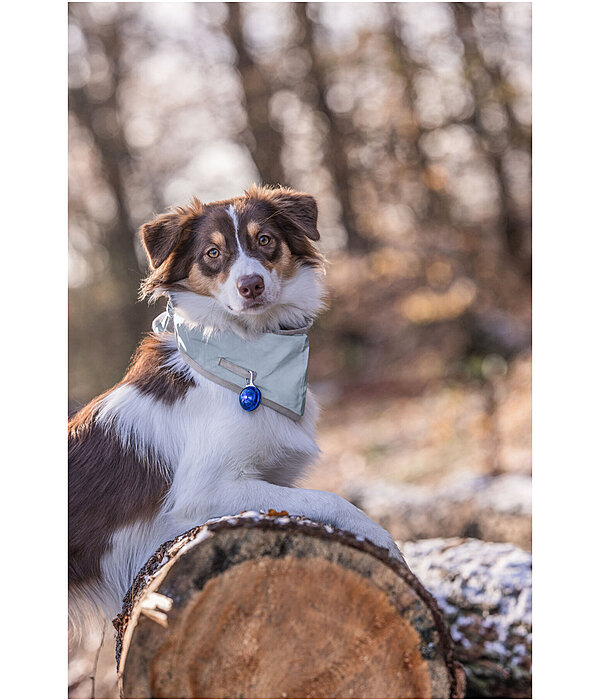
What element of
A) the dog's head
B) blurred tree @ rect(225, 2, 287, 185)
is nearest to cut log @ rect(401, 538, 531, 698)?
the dog's head

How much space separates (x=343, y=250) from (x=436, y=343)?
7.87ft

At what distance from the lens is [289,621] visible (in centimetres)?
223

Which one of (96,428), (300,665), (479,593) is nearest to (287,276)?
(96,428)

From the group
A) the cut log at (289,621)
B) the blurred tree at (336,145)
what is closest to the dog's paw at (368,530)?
the cut log at (289,621)

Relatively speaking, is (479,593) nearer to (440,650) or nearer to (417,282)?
(440,650)

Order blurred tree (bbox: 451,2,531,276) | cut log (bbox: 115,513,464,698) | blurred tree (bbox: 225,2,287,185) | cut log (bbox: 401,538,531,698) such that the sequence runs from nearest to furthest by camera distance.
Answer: cut log (bbox: 115,513,464,698), cut log (bbox: 401,538,531,698), blurred tree (bbox: 451,2,531,276), blurred tree (bbox: 225,2,287,185)

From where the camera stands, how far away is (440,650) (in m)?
2.22

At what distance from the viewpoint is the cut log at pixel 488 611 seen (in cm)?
369

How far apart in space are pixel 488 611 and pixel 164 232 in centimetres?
272

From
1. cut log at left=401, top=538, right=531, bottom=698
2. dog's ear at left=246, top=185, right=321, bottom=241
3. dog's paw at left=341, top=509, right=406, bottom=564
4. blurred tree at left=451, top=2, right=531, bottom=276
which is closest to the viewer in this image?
dog's paw at left=341, top=509, right=406, bottom=564

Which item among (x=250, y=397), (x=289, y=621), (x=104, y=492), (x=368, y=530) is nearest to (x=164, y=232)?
(x=250, y=397)

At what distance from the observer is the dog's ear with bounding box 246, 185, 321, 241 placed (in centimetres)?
337

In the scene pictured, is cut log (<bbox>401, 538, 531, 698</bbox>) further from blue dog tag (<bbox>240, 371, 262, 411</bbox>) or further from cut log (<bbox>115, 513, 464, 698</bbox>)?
blue dog tag (<bbox>240, 371, 262, 411</bbox>)
